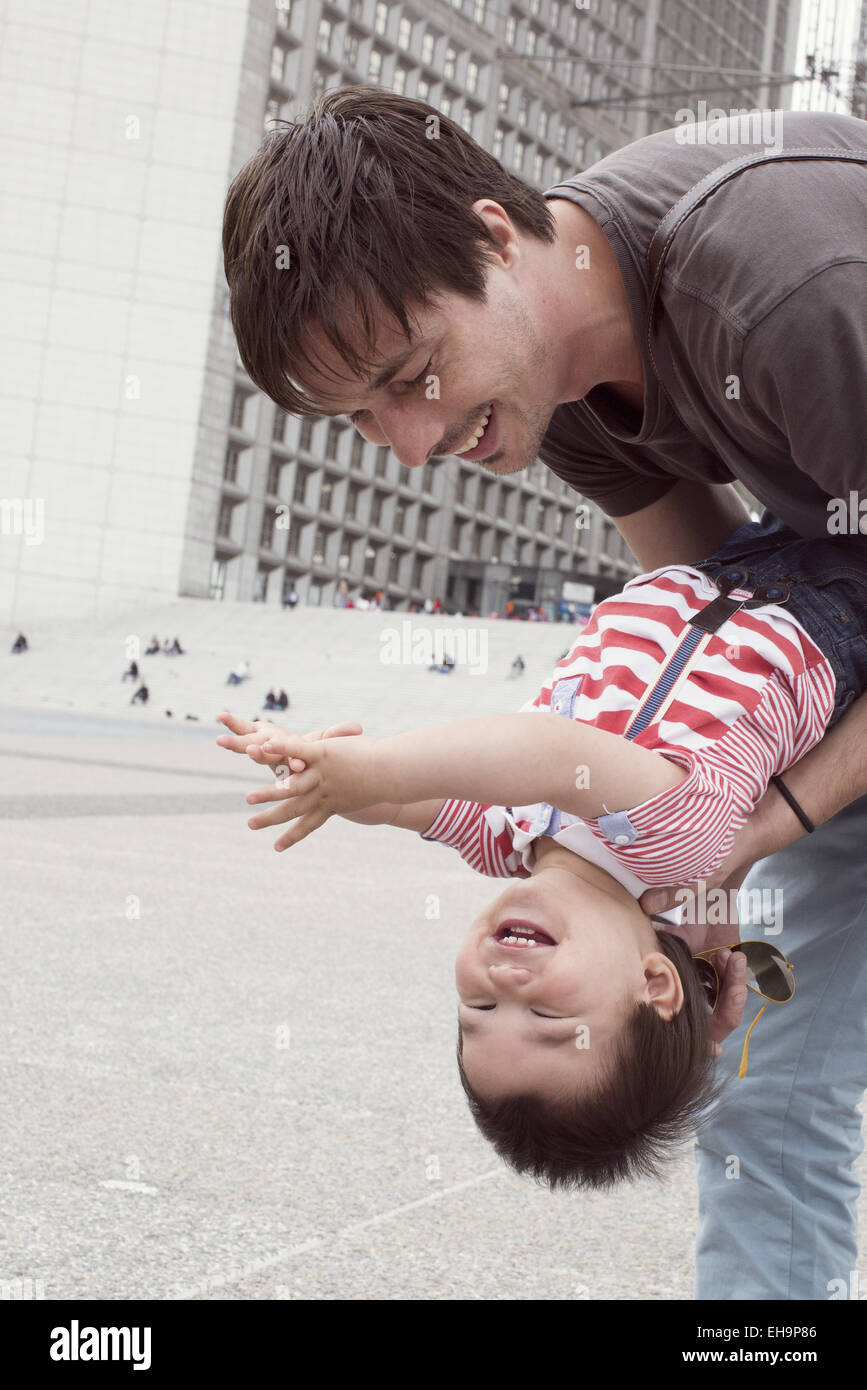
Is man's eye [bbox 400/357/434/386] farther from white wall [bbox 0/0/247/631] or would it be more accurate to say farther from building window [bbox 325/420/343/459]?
building window [bbox 325/420/343/459]

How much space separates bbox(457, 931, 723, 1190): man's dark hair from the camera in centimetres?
192

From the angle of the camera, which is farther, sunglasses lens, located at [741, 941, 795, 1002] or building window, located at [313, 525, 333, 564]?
building window, located at [313, 525, 333, 564]

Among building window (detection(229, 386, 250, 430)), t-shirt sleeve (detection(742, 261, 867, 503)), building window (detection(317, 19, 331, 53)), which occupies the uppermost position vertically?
building window (detection(317, 19, 331, 53))

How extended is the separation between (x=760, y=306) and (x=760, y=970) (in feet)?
3.22

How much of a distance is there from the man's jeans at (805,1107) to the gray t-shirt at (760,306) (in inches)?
22.4

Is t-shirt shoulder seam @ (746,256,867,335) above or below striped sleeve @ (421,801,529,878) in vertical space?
above

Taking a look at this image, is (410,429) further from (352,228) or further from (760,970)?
(760,970)

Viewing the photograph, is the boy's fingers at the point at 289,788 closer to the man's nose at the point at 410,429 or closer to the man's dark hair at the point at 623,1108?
the man's nose at the point at 410,429

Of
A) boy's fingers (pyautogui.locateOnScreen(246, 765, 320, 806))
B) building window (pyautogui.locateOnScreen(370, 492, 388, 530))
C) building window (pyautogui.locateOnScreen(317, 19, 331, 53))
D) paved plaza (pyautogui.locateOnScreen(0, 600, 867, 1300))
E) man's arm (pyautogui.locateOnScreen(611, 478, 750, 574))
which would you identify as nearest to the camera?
boy's fingers (pyautogui.locateOnScreen(246, 765, 320, 806))

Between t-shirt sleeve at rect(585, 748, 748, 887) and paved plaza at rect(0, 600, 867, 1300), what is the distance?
1.23 metres

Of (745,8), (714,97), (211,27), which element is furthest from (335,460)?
(745,8)

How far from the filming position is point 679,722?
1.84 meters

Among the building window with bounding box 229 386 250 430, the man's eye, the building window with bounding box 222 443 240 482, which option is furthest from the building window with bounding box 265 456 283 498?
the man's eye

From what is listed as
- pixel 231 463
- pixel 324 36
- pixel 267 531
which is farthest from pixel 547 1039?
pixel 324 36
